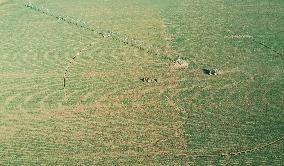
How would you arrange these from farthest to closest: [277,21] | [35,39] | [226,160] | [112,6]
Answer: [112,6] → [277,21] → [35,39] → [226,160]

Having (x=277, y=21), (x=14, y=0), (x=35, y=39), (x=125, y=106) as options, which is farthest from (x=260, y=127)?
(x=14, y=0)

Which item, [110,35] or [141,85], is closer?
[141,85]

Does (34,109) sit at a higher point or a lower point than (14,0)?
lower

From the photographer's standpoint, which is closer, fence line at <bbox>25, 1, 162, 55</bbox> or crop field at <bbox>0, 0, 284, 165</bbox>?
crop field at <bbox>0, 0, 284, 165</bbox>

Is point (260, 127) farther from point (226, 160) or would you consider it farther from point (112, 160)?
point (112, 160)

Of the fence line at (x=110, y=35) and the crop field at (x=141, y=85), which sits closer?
the crop field at (x=141, y=85)

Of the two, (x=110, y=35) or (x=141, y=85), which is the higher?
(x=110, y=35)

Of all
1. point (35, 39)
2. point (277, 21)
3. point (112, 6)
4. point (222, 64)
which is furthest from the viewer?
point (112, 6)

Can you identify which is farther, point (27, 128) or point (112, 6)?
point (112, 6)
